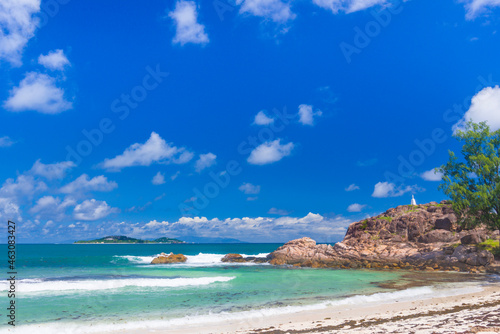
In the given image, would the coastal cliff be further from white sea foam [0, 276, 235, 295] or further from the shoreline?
white sea foam [0, 276, 235, 295]

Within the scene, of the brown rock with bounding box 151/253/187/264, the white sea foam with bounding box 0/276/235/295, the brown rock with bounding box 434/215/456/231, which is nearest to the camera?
the white sea foam with bounding box 0/276/235/295

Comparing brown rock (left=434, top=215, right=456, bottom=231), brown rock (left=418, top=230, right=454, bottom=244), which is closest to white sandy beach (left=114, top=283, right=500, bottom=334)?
brown rock (left=418, top=230, right=454, bottom=244)

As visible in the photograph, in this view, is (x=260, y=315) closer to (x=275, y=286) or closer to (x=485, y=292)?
(x=275, y=286)

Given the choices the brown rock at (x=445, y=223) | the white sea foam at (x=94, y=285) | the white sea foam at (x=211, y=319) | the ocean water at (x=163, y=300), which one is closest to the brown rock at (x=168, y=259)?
the white sea foam at (x=94, y=285)

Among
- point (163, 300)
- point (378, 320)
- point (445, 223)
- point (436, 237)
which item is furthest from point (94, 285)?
point (445, 223)

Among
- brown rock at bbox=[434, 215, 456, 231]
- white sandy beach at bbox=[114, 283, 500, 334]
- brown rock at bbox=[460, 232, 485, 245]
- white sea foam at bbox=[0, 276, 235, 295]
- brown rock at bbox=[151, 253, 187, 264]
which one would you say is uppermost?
brown rock at bbox=[434, 215, 456, 231]

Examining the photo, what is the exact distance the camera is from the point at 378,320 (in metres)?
14.7

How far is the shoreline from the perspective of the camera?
1259cm

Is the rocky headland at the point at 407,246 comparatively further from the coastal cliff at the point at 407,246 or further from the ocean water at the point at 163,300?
the ocean water at the point at 163,300

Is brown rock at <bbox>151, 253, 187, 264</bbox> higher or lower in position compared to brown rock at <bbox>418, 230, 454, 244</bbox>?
lower

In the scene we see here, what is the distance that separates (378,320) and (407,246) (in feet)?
132

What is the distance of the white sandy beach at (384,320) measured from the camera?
40.9 ft

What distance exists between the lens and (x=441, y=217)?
53.8 m

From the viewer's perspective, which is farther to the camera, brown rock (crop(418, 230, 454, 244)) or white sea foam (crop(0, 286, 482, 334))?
brown rock (crop(418, 230, 454, 244))
